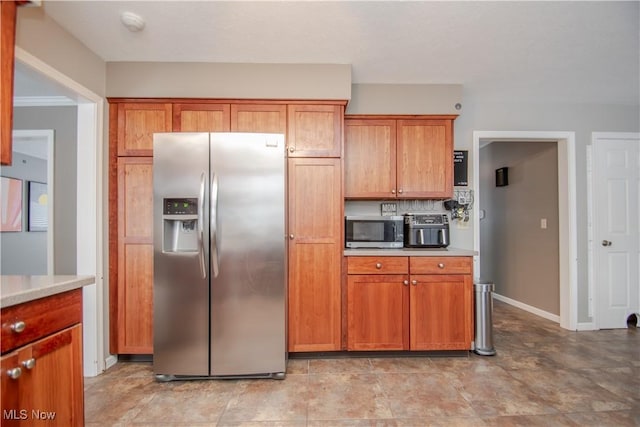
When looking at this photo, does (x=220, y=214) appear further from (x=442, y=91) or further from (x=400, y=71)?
(x=442, y=91)

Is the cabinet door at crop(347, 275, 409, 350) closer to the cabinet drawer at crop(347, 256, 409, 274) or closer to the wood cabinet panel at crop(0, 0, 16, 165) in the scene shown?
the cabinet drawer at crop(347, 256, 409, 274)

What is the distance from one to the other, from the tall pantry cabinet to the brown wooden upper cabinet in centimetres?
36

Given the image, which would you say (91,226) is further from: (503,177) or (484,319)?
(503,177)

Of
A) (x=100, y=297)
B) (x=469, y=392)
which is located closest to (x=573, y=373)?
(x=469, y=392)

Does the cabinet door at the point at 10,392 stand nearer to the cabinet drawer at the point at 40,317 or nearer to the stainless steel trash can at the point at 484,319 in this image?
the cabinet drawer at the point at 40,317

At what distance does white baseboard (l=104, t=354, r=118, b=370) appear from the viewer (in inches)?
91.1

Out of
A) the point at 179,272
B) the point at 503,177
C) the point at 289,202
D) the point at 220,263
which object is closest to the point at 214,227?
the point at 220,263

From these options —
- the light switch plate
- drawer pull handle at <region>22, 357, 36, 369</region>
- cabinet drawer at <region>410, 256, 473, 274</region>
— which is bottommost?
drawer pull handle at <region>22, 357, 36, 369</region>

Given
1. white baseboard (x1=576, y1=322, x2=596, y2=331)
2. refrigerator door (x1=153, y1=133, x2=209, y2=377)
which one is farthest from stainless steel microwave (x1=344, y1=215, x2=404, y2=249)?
white baseboard (x1=576, y1=322, x2=596, y2=331)

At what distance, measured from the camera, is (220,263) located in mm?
2096

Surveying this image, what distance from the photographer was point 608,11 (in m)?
1.83

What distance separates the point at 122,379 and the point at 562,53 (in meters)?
4.29

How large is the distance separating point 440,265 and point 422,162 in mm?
1006

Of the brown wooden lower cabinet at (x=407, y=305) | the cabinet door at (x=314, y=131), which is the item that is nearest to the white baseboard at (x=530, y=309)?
the brown wooden lower cabinet at (x=407, y=305)
